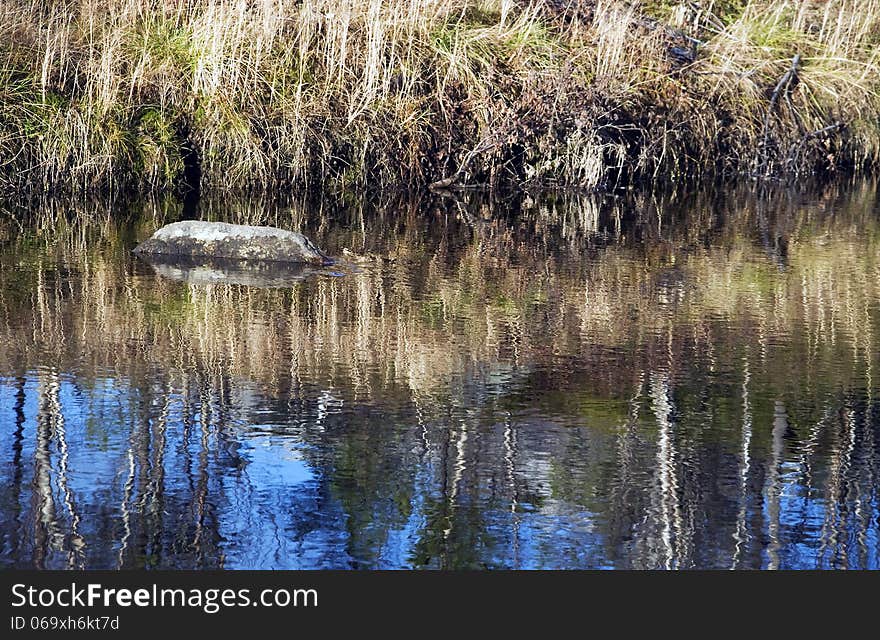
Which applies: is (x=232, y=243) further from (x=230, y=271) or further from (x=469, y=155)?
(x=469, y=155)

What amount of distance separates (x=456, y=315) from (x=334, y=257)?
2349mm

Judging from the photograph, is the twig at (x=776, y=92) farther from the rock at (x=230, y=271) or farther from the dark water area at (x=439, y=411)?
the rock at (x=230, y=271)

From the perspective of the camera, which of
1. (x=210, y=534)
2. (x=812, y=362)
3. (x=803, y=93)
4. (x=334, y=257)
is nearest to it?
(x=210, y=534)

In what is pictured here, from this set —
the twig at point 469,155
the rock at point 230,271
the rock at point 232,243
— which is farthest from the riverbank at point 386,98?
the rock at point 230,271

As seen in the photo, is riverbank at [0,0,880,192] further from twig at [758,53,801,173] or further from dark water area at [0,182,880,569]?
dark water area at [0,182,880,569]

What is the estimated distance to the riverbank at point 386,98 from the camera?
13820 mm

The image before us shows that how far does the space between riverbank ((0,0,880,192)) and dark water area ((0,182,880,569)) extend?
3.78m

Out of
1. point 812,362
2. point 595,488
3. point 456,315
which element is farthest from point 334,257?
point 595,488

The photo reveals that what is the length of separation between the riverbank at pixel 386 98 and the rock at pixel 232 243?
398 centimetres

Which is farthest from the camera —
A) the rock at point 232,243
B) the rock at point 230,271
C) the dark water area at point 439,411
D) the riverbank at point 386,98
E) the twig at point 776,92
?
the twig at point 776,92

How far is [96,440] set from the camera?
534 centimetres

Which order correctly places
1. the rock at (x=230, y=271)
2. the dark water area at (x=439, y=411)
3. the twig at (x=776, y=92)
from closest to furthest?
the dark water area at (x=439, y=411) < the rock at (x=230, y=271) < the twig at (x=776, y=92)

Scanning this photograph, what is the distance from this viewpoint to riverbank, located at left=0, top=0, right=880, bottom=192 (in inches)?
544

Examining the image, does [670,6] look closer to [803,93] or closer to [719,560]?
[803,93]
